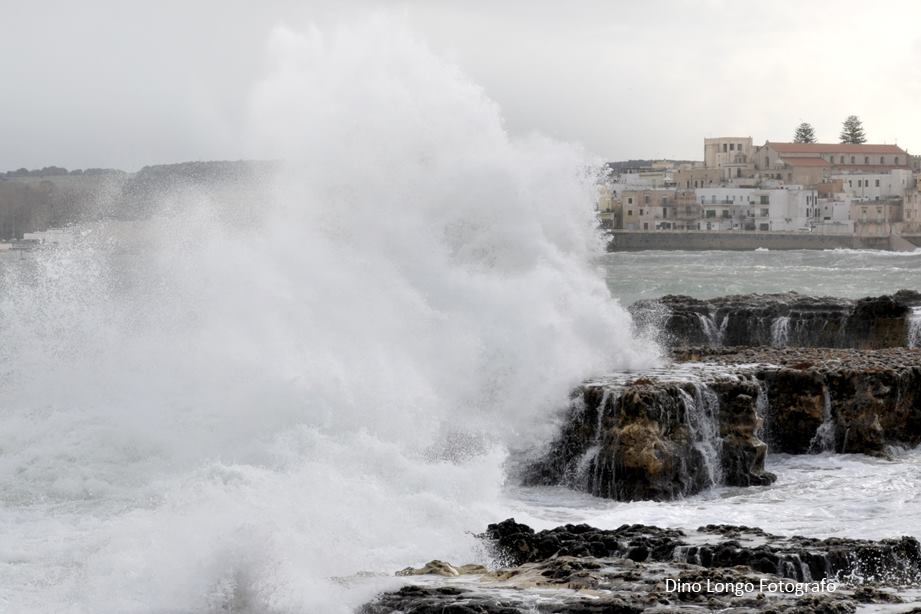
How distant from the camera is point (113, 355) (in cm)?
1652

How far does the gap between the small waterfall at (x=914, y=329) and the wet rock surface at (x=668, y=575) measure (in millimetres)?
14487

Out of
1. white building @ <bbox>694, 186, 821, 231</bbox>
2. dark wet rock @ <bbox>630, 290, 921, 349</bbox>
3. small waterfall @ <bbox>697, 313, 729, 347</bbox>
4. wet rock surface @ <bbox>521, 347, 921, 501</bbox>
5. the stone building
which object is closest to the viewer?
wet rock surface @ <bbox>521, 347, 921, 501</bbox>

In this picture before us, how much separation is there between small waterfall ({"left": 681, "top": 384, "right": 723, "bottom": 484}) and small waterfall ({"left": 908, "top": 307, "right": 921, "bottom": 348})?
32.0 ft

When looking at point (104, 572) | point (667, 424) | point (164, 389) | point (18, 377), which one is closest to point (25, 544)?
point (104, 572)

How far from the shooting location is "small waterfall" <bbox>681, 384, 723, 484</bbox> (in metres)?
15.6

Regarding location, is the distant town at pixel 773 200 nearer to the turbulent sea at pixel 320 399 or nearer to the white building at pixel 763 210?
the white building at pixel 763 210

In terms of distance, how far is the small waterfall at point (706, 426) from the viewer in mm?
15570

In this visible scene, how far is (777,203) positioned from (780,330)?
6583cm

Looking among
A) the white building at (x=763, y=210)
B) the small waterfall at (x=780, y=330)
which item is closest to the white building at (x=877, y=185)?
the white building at (x=763, y=210)

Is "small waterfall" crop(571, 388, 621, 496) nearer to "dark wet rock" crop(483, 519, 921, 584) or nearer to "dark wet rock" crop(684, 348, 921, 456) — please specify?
"dark wet rock" crop(684, 348, 921, 456)

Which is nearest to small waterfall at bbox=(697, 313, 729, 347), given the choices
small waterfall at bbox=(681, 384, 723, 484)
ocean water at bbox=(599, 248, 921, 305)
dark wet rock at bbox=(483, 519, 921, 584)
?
small waterfall at bbox=(681, 384, 723, 484)

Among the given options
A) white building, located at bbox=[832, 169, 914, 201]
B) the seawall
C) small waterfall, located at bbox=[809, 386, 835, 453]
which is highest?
white building, located at bbox=[832, 169, 914, 201]

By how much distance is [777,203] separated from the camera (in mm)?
90125

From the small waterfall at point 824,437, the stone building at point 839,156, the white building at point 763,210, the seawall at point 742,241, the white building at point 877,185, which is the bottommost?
the small waterfall at point 824,437
